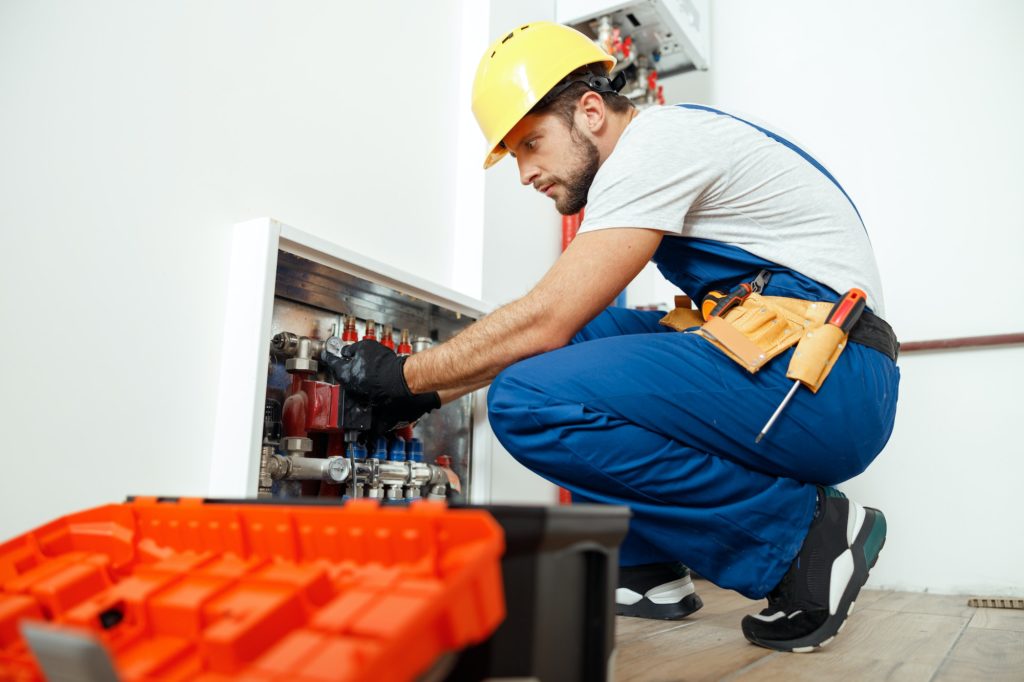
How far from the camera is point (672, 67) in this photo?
8.20ft

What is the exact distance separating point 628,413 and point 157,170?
0.83 metres

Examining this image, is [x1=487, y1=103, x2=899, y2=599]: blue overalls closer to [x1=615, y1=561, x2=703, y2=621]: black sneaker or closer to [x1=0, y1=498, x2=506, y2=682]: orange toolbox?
[x1=615, y1=561, x2=703, y2=621]: black sneaker

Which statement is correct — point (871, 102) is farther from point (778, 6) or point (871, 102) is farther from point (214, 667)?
point (214, 667)

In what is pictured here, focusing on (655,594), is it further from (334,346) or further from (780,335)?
(334,346)

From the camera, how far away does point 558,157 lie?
141 centimetres

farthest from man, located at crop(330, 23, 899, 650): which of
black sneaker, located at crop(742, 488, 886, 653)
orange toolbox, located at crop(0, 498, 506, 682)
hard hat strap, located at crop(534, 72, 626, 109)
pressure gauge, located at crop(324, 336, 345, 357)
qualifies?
orange toolbox, located at crop(0, 498, 506, 682)

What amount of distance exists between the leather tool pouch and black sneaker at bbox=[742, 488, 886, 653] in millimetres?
224

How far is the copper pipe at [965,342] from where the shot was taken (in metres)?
1.83

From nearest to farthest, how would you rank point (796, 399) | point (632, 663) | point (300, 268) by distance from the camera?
point (632, 663)
point (796, 399)
point (300, 268)

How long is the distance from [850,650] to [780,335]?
468 mm

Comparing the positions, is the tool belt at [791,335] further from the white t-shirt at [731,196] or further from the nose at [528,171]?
the nose at [528,171]

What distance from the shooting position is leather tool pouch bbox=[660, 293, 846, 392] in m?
1.05

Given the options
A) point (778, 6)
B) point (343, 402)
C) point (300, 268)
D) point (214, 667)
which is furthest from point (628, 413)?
point (778, 6)

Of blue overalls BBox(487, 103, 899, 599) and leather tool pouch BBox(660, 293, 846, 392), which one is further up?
leather tool pouch BBox(660, 293, 846, 392)
